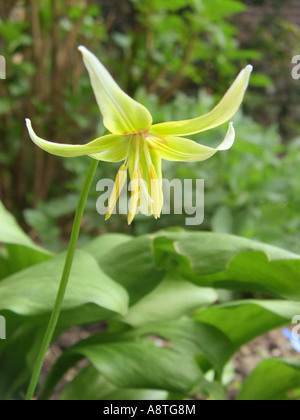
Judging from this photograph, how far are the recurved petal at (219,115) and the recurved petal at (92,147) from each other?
5 centimetres

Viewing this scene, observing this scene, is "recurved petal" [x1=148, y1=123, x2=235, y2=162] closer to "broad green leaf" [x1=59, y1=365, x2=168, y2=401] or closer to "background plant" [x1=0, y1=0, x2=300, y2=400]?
"background plant" [x1=0, y1=0, x2=300, y2=400]

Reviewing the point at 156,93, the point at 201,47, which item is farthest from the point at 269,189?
the point at 156,93

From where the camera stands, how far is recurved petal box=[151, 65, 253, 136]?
470 millimetres

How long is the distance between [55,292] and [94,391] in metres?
0.36

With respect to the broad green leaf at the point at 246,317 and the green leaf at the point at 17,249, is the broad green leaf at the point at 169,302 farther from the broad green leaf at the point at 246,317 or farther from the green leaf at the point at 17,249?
the green leaf at the point at 17,249

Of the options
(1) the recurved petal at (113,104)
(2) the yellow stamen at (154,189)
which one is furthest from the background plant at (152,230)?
(1) the recurved petal at (113,104)

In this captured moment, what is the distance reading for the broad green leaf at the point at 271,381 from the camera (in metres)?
0.90

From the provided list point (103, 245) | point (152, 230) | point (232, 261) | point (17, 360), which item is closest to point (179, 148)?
point (232, 261)

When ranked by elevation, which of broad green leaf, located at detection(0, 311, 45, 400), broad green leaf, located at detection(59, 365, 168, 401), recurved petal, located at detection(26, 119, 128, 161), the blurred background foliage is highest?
the blurred background foliage

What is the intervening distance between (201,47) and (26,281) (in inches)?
72.2

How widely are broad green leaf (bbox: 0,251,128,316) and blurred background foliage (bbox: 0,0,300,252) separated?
97 cm

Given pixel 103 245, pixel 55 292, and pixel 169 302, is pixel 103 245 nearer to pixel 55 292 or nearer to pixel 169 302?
pixel 169 302


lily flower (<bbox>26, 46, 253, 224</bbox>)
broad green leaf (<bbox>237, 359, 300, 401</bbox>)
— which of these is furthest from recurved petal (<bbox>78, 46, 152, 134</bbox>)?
broad green leaf (<bbox>237, 359, 300, 401</bbox>)
